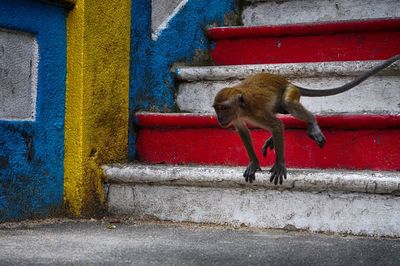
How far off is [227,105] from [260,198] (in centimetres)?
47

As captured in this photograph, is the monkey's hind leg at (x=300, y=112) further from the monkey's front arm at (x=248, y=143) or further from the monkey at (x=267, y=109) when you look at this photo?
the monkey's front arm at (x=248, y=143)

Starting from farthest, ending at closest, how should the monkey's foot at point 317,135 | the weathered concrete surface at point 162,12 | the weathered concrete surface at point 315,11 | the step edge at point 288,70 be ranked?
the weathered concrete surface at point 315,11, the weathered concrete surface at point 162,12, the step edge at point 288,70, the monkey's foot at point 317,135

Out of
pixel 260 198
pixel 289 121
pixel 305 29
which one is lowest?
pixel 260 198

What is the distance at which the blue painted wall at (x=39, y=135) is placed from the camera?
3064 millimetres

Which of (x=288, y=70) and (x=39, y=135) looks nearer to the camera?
(x=39, y=135)

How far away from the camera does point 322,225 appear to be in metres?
2.93

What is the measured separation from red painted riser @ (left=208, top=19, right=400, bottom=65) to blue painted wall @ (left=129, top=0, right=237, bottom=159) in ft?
0.51

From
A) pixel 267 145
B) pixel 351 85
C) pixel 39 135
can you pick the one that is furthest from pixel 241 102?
pixel 39 135

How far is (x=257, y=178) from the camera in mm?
3045

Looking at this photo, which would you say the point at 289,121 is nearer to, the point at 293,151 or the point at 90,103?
the point at 293,151

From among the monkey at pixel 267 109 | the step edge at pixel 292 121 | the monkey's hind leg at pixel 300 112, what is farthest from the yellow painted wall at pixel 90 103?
the monkey's hind leg at pixel 300 112

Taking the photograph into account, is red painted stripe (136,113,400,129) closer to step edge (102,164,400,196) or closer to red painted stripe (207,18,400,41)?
step edge (102,164,400,196)

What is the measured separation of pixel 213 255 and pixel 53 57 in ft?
4.57

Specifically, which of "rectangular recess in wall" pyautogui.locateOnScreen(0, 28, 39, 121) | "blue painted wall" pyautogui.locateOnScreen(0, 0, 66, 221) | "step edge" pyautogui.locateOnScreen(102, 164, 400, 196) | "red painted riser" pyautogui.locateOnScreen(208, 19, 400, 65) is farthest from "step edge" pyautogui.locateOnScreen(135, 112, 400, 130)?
"red painted riser" pyautogui.locateOnScreen(208, 19, 400, 65)
